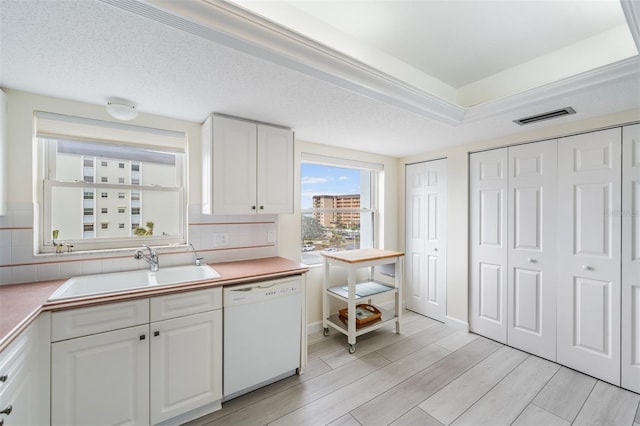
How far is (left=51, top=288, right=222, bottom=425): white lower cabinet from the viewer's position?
57.6 inches

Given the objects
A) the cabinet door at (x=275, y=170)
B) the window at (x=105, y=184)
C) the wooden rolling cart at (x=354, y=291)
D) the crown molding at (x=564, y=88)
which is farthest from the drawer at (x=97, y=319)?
the crown molding at (x=564, y=88)

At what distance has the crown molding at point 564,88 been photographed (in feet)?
5.20

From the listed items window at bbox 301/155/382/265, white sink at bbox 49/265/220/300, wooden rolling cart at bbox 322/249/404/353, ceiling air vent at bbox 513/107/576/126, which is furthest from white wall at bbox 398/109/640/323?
white sink at bbox 49/265/220/300

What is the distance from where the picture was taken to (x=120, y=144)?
2188mm

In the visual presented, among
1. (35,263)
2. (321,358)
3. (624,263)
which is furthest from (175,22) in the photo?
(624,263)

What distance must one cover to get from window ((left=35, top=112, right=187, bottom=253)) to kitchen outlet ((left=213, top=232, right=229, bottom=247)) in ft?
0.95

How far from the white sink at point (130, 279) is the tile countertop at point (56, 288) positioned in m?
0.07

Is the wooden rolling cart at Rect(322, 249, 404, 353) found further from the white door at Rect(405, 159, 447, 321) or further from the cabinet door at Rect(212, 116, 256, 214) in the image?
the cabinet door at Rect(212, 116, 256, 214)

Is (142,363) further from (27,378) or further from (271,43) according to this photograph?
(271,43)

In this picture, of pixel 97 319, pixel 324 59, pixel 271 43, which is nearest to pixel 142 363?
pixel 97 319

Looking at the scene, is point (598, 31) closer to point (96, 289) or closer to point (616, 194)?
point (616, 194)

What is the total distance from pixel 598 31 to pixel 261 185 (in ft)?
8.56

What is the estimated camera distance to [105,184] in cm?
214

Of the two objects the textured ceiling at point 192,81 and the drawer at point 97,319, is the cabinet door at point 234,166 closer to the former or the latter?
the textured ceiling at point 192,81
